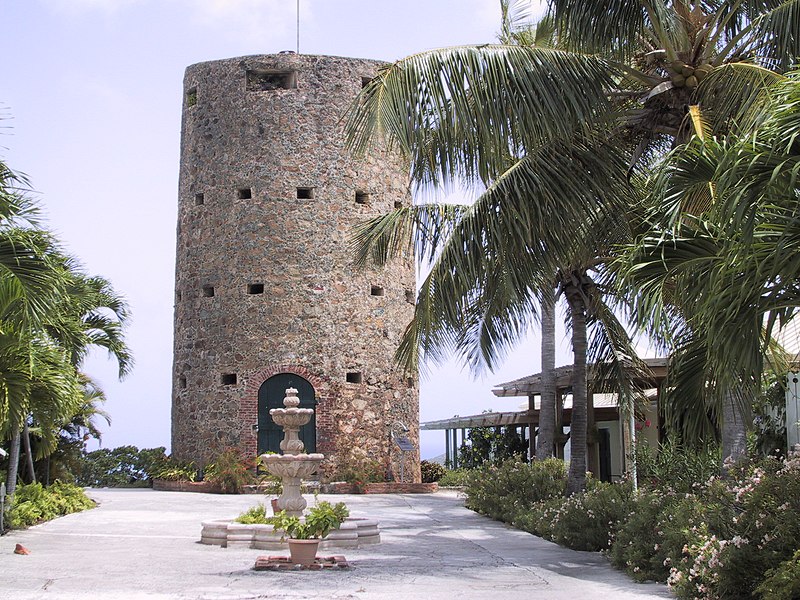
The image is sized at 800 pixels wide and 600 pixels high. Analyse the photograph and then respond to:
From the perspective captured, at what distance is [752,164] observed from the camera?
611cm

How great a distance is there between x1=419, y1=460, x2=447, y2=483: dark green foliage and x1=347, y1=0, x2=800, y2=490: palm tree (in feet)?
47.9

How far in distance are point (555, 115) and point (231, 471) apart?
47.6ft

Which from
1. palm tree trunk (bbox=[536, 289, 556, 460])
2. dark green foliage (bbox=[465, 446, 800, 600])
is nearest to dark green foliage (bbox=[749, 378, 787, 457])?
dark green foliage (bbox=[465, 446, 800, 600])

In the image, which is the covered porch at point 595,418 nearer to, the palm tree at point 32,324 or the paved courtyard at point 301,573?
the paved courtyard at point 301,573

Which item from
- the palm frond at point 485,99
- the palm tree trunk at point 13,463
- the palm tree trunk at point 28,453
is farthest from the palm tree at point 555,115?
the palm tree trunk at point 28,453

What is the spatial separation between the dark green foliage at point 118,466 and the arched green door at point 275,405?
3.64 metres

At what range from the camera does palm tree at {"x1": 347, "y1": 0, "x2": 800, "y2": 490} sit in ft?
32.6

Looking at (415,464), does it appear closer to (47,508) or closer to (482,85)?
(47,508)

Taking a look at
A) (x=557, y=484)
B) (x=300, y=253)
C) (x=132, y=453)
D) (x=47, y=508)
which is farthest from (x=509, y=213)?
(x=132, y=453)

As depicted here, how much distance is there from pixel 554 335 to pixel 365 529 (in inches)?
263

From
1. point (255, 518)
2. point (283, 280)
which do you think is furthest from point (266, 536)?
point (283, 280)

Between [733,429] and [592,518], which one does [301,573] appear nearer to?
[592,518]

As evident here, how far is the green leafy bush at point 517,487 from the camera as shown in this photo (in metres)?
14.9

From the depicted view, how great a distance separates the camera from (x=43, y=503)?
14977 mm
